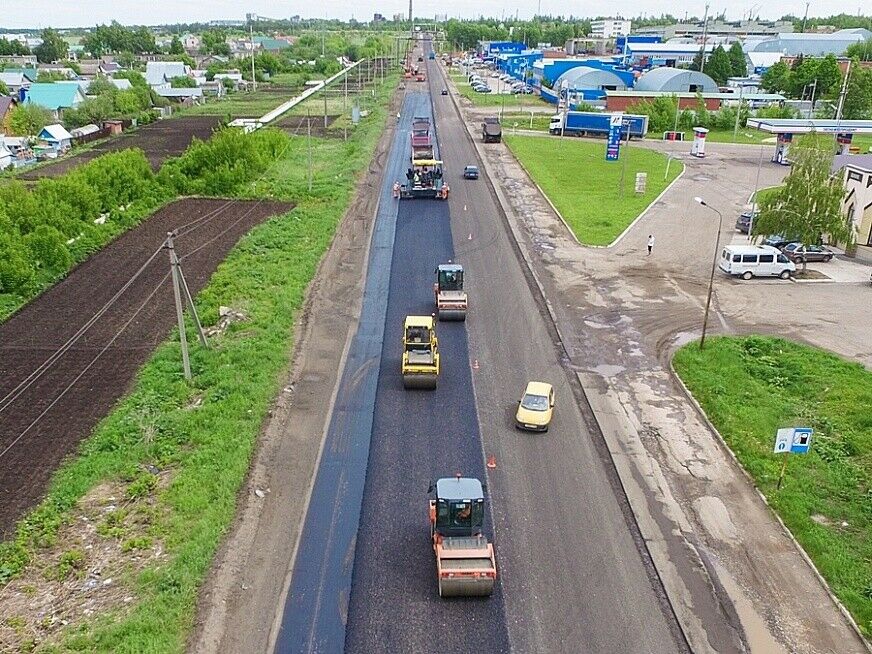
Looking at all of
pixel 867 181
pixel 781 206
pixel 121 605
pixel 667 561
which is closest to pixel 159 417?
pixel 121 605

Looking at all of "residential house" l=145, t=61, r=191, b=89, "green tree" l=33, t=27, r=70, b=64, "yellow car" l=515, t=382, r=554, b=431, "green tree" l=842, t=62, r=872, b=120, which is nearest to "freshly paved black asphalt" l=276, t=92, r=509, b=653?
"yellow car" l=515, t=382, r=554, b=431

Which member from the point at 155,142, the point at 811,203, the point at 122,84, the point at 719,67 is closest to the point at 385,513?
the point at 811,203

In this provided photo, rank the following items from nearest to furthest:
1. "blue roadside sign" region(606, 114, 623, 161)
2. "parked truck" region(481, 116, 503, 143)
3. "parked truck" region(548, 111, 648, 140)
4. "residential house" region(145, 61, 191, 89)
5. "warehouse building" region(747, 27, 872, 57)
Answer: "blue roadside sign" region(606, 114, 623, 161)
"parked truck" region(481, 116, 503, 143)
"parked truck" region(548, 111, 648, 140)
"residential house" region(145, 61, 191, 89)
"warehouse building" region(747, 27, 872, 57)

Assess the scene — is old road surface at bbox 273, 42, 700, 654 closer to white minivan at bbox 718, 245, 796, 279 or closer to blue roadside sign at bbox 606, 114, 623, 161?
white minivan at bbox 718, 245, 796, 279

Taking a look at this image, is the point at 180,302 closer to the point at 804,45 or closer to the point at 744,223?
the point at 744,223

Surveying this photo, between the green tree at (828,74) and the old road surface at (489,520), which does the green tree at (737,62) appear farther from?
the old road surface at (489,520)

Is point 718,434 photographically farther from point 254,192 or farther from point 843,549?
point 254,192

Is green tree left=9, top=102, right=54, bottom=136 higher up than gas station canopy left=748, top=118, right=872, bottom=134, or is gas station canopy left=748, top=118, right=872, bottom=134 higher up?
gas station canopy left=748, top=118, right=872, bottom=134
